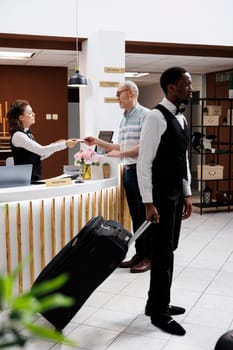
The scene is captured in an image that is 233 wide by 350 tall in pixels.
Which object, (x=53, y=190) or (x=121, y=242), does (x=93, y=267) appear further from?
(x=53, y=190)

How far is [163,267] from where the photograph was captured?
2691 millimetres

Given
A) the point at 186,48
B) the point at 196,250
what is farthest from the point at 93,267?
the point at 186,48

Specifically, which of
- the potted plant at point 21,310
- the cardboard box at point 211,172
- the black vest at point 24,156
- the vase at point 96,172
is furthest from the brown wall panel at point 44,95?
the potted plant at point 21,310

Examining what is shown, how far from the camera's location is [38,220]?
3.29 metres

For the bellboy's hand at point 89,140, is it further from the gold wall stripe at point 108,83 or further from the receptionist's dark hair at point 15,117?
the gold wall stripe at point 108,83

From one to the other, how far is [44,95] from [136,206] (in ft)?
17.6

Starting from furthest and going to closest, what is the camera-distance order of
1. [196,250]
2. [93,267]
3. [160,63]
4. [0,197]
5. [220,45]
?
[160,63] → [220,45] → [196,250] → [0,197] → [93,267]

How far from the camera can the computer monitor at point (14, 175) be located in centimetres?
331

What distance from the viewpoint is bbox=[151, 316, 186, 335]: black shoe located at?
8.86ft

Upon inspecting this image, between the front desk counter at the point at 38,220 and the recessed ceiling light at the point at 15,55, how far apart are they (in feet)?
12.9

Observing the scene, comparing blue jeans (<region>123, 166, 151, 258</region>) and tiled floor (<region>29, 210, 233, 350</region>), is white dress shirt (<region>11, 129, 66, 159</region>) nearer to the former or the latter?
blue jeans (<region>123, 166, 151, 258</region>)

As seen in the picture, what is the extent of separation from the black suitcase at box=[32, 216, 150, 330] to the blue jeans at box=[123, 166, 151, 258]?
126 cm

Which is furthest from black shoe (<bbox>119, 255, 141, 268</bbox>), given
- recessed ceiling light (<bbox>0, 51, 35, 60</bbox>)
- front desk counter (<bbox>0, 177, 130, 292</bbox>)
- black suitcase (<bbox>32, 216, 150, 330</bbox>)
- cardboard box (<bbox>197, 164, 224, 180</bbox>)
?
recessed ceiling light (<bbox>0, 51, 35, 60</bbox>)

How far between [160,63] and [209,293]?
17.3ft
